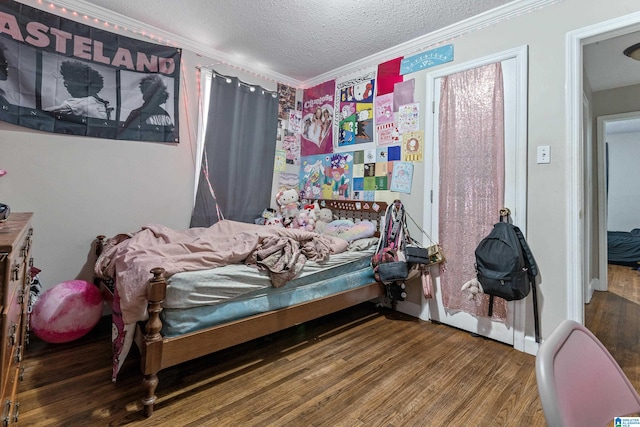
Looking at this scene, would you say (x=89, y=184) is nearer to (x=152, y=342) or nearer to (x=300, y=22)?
(x=152, y=342)

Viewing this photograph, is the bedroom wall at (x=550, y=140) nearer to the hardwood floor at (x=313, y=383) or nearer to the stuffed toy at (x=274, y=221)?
the hardwood floor at (x=313, y=383)

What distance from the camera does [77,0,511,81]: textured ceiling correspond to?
7.39 feet

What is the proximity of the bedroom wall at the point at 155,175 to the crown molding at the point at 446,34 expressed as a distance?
44 mm

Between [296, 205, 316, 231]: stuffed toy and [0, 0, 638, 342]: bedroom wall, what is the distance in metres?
0.92

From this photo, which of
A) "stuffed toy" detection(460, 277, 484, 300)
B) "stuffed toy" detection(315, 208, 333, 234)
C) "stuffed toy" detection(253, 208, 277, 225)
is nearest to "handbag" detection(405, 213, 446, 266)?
"stuffed toy" detection(460, 277, 484, 300)

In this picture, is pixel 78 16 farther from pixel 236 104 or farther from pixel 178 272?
pixel 178 272

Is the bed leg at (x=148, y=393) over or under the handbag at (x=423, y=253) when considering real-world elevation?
under

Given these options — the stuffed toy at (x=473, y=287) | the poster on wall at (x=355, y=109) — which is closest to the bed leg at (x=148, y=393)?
the stuffed toy at (x=473, y=287)

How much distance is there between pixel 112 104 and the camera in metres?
2.48

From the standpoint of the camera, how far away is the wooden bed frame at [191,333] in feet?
4.67

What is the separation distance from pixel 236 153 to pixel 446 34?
2170mm

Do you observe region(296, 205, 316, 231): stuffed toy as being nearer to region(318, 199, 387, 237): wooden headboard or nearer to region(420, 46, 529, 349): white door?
region(318, 199, 387, 237): wooden headboard

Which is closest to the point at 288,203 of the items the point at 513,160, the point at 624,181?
the point at 513,160

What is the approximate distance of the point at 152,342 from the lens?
56.1 inches
